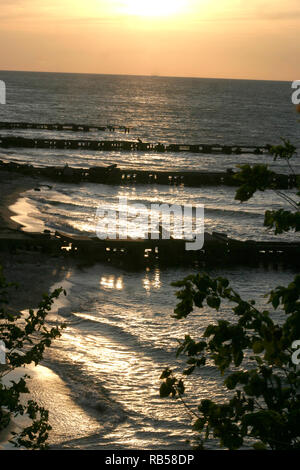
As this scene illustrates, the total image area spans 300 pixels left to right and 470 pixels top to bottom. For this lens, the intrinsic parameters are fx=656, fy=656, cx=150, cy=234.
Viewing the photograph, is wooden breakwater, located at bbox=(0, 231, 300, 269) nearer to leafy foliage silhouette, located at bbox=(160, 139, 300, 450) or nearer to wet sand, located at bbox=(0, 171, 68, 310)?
wet sand, located at bbox=(0, 171, 68, 310)

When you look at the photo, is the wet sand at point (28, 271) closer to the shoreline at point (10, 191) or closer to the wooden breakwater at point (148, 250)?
the shoreline at point (10, 191)

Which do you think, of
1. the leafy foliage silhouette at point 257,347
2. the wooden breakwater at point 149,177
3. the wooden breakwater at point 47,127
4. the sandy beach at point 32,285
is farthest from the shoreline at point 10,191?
the wooden breakwater at point 47,127

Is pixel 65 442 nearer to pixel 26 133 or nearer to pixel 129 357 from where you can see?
pixel 129 357

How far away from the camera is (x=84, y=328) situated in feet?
92.6

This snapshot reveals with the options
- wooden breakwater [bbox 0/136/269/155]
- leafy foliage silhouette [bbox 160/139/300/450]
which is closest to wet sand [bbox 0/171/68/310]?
leafy foliage silhouette [bbox 160/139/300/450]

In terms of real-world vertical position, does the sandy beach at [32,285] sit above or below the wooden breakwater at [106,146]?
below

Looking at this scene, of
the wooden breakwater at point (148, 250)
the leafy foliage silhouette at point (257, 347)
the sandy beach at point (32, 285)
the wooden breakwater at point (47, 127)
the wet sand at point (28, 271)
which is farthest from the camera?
the wooden breakwater at point (47, 127)

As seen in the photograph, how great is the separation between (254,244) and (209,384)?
19.8 m

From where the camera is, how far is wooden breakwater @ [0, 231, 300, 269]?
39281mm

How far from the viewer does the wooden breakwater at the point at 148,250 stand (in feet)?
129

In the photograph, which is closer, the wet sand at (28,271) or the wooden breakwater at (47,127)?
the wet sand at (28,271)

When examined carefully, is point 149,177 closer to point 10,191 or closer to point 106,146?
point 10,191

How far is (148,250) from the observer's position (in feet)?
135

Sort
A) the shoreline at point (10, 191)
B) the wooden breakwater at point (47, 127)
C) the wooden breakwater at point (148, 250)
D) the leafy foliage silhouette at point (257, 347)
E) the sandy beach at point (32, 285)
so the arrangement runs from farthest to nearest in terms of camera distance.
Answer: the wooden breakwater at point (47, 127), the shoreline at point (10, 191), the wooden breakwater at point (148, 250), the sandy beach at point (32, 285), the leafy foliage silhouette at point (257, 347)
